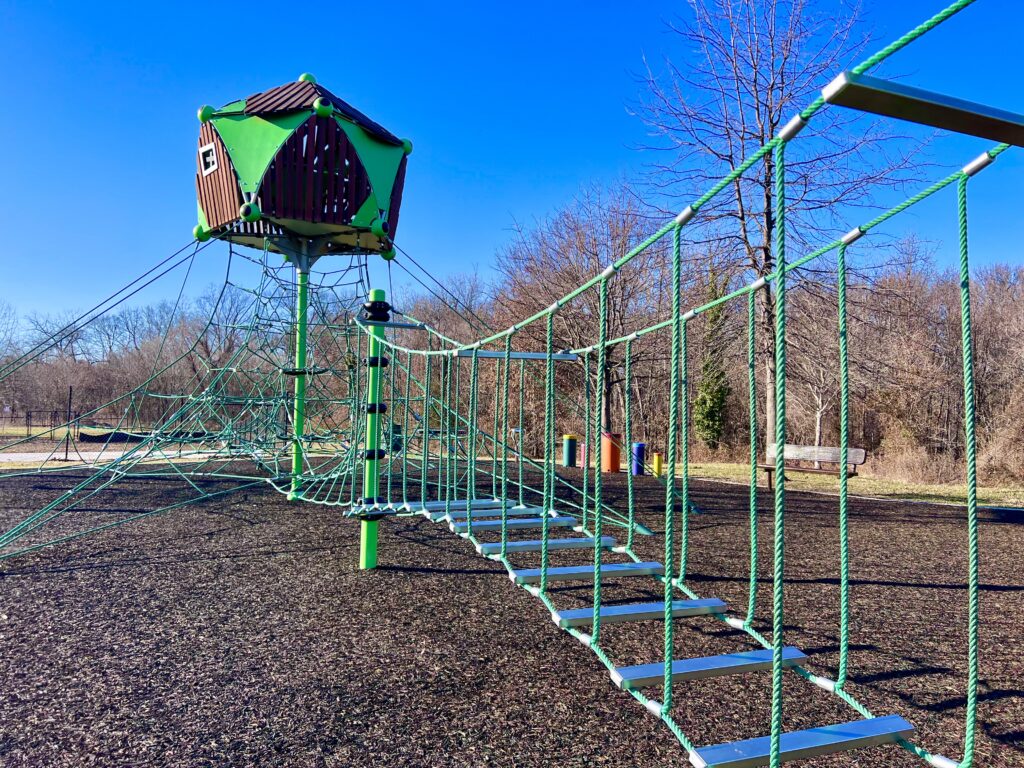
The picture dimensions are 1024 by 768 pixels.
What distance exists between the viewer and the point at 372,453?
195 inches

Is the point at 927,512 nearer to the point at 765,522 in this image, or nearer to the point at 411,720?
the point at 765,522

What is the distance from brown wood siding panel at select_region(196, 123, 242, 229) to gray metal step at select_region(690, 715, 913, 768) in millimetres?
7117

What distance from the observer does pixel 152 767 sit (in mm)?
2301

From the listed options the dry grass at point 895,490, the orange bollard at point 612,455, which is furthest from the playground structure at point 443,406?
the dry grass at point 895,490

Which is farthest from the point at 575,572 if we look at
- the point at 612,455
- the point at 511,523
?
the point at 612,455

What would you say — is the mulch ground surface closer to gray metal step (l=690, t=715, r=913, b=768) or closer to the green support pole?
the green support pole

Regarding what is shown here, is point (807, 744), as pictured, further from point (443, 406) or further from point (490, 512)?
point (443, 406)

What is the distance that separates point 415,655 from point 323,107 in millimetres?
5961

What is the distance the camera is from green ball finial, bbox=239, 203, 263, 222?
710 centimetres

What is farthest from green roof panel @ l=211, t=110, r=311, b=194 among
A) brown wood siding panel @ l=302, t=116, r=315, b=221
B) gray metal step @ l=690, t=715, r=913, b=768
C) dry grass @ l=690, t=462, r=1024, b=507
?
dry grass @ l=690, t=462, r=1024, b=507

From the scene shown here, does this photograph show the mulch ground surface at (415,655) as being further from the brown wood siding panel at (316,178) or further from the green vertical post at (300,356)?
the brown wood siding panel at (316,178)

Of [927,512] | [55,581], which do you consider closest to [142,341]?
[55,581]

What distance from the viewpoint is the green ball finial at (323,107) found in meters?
7.14

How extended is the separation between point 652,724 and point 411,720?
0.95 metres
